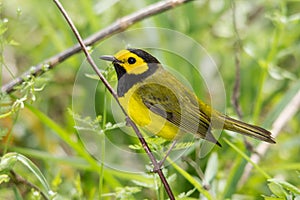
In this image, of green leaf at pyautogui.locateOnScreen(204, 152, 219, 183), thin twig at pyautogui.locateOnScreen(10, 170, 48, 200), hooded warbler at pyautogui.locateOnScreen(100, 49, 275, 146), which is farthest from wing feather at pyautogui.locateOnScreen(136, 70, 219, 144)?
thin twig at pyautogui.locateOnScreen(10, 170, 48, 200)

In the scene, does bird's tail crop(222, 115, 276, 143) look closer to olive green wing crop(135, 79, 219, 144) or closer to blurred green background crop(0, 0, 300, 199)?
olive green wing crop(135, 79, 219, 144)

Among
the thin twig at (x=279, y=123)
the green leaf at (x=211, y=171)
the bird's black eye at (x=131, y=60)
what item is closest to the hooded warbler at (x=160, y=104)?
the bird's black eye at (x=131, y=60)

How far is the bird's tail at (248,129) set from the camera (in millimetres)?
2617

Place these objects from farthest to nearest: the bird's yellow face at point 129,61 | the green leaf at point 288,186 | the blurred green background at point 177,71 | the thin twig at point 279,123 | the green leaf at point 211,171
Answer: the thin twig at point 279,123, the blurred green background at point 177,71, the green leaf at point 211,171, the bird's yellow face at point 129,61, the green leaf at point 288,186

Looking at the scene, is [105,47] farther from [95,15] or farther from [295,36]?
[295,36]

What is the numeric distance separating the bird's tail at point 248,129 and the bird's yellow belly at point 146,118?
0.84 ft

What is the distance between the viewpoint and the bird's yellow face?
251cm

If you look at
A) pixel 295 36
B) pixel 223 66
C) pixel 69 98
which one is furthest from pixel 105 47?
pixel 295 36

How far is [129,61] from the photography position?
99.3 inches

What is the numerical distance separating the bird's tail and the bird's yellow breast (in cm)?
26

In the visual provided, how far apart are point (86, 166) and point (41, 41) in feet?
5.42

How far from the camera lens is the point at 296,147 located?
3.87m

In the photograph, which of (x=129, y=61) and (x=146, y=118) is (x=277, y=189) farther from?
(x=129, y=61)

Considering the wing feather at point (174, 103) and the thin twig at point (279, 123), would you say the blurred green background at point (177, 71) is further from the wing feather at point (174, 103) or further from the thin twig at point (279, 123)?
the wing feather at point (174, 103)
